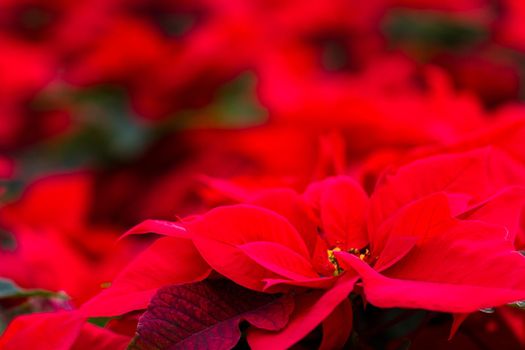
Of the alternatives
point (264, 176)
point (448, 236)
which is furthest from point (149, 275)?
point (264, 176)

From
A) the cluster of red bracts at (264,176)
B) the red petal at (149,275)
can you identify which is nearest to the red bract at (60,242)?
the cluster of red bracts at (264,176)

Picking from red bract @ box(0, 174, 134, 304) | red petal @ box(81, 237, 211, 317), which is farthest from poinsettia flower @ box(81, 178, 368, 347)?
red bract @ box(0, 174, 134, 304)

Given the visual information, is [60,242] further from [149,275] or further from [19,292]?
[149,275]

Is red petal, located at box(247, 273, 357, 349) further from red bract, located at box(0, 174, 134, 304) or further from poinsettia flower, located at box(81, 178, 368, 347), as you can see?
red bract, located at box(0, 174, 134, 304)

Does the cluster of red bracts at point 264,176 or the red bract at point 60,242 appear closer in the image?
the cluster of red bracts at point 264,176

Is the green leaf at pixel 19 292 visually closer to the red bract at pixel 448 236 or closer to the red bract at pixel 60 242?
the red bract at pixel 60 242

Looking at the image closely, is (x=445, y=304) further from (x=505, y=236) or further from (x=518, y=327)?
(x=518, y=327)

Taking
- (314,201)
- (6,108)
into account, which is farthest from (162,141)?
(314,201)
